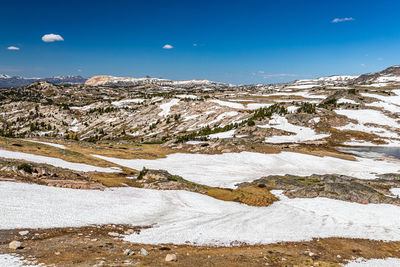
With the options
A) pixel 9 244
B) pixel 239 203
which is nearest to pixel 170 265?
pixel 9 244

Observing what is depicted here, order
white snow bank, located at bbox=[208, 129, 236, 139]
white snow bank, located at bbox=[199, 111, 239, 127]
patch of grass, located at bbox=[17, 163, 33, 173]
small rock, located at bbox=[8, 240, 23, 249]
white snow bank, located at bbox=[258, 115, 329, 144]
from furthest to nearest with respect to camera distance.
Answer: white snow bank, located at bbox=[199, 111, 239, 127] < white snow bank, located at bbox=[208, 129, 236, 139] < white snow bank, located at bbox=[258, 115, 329, 144] < patch of grass, located at bbox=[17, 163, 33, 173] < small rock, located at bbox=[8, 240, 23, 249]

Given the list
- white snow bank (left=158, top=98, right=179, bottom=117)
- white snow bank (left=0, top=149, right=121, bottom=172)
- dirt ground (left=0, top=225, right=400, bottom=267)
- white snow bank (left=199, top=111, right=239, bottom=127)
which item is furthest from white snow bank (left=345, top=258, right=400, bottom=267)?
white snow bank (left=158, top=98, right=179, bottom=117)

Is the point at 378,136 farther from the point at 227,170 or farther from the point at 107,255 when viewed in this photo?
the point at 107,255

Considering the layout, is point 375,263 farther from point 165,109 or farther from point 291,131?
point 165,109

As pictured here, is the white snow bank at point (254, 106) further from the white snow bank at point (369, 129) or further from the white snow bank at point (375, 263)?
the white snow bank at point (375, 263)

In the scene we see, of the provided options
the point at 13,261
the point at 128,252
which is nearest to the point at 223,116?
the point at 128,252

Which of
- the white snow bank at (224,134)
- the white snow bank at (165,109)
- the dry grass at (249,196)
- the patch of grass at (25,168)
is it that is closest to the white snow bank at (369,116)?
the white snow bank at (224,134)

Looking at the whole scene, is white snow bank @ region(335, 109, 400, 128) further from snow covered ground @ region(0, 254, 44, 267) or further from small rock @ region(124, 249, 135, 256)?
snow covered ground @ region(0, 254, 44, 267)
